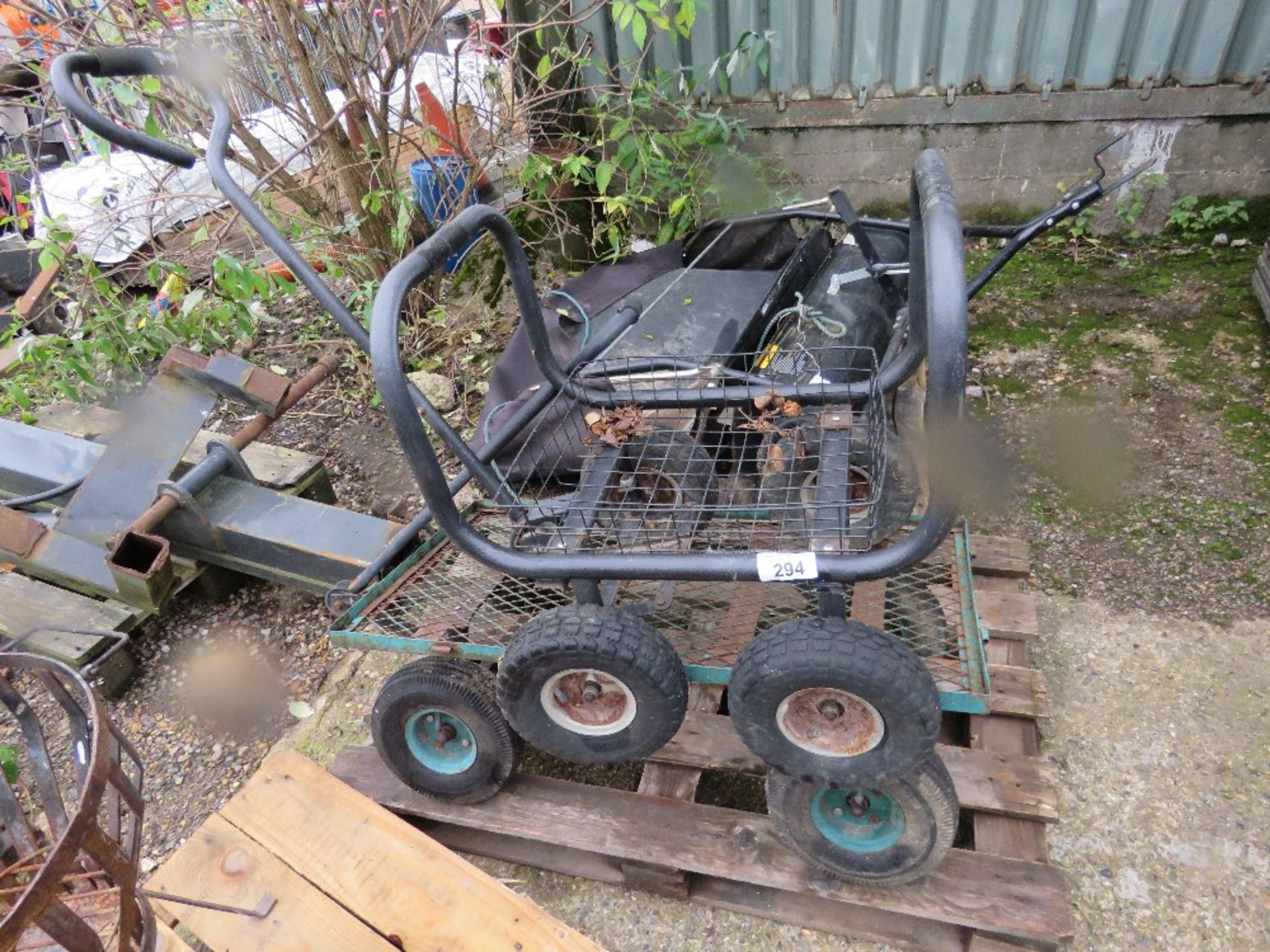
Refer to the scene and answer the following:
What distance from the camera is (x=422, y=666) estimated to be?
1.94m

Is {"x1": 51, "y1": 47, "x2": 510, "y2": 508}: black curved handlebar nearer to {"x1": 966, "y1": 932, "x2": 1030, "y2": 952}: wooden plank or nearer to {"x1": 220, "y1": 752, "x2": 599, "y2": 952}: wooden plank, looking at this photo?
{"x1": 220, "y1": 752, "x2": 599, "y2": 952}: wooden plank

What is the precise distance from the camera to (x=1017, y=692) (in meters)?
2.11

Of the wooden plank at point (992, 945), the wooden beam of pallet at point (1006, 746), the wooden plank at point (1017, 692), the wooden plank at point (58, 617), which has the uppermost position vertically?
the wooden plank at point (58, 617)

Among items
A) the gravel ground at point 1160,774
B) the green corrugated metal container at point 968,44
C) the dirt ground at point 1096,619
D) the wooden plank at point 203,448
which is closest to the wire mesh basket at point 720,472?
the dirt ground at point 1096,619

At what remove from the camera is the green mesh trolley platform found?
1852 mm

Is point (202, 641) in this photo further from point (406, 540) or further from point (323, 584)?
point (406, 540)

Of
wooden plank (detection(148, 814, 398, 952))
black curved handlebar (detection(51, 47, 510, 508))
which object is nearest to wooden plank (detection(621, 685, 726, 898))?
wooden plank (detection(148, 814, 398, 952))

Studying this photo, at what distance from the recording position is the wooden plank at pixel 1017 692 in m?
2.06

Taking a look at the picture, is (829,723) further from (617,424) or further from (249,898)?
(249,898)

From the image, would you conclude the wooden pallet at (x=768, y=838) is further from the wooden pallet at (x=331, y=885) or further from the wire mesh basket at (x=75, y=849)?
the wire mesh basket at (x=75, y=849)

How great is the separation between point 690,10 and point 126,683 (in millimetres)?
3441

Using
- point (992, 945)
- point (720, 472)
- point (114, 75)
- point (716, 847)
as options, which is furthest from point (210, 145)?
point (992, 945)

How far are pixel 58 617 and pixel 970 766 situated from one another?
292cm

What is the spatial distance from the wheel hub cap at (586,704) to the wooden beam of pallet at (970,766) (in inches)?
10.5
